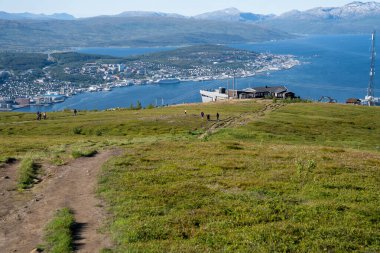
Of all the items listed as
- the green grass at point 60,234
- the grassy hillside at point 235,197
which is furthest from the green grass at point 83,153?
the green grass at point 60,234

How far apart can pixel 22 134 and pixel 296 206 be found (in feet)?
157

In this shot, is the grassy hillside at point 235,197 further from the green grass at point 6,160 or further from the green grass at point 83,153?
the green grass at point 83,153

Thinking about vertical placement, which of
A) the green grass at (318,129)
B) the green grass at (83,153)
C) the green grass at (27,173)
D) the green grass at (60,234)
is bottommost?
the green grass at (318,129)

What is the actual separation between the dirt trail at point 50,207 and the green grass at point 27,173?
0.45 m

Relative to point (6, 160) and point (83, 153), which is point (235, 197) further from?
point (6, 160)

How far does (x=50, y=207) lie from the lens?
19.6 metres

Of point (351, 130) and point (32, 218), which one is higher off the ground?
point (32, 218)

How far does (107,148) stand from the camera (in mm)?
35656

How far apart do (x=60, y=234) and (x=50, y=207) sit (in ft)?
12.3

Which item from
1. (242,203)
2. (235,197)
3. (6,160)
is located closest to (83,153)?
(6,160)

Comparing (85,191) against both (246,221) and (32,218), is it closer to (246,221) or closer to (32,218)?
(32,218)

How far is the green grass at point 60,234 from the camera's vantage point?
49.3 feet

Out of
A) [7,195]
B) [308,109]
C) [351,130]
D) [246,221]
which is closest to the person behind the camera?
[246,221]

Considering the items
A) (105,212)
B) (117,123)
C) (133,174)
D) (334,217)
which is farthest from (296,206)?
(117,123)
